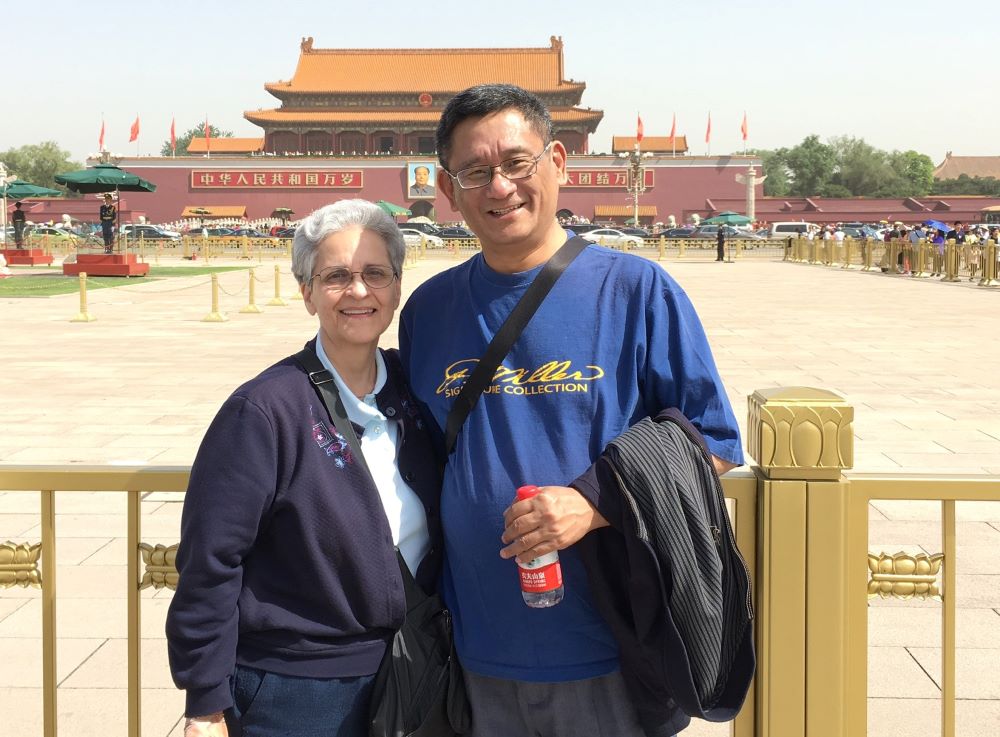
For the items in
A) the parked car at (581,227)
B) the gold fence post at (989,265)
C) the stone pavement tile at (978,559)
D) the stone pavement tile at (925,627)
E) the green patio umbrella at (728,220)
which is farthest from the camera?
the green patio umbrella at (728,220)

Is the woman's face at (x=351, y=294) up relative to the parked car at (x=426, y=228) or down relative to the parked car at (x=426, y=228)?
down

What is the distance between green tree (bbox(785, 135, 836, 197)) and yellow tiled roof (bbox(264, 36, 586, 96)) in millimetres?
27794

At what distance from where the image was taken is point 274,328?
13344 mm

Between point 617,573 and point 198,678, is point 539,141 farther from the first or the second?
point 198,678

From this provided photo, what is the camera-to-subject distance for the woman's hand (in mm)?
1729

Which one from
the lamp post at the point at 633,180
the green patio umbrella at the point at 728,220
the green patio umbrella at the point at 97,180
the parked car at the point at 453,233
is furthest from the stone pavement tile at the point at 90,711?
the lamp post at the point at 633,180

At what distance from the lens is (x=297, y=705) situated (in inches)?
69.5

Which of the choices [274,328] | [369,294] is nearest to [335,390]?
[369,294]

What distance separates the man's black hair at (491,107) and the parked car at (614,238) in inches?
1399

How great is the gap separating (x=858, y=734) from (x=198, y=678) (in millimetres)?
1224

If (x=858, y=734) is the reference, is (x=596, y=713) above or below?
above

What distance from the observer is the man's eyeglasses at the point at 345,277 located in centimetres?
192

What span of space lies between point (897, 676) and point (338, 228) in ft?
7.79

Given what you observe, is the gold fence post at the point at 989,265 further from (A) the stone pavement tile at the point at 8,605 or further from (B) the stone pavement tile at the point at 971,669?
(A) the stone pavement tile at the point at 8,605
